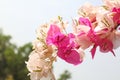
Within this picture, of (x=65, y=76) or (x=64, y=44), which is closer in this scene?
(x=64, y=44)

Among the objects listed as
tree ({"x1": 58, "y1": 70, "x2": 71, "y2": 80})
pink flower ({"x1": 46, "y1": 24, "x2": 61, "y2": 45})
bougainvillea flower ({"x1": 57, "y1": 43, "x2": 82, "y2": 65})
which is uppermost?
tree ({"x1": 58, "y1": 70, "x2": 71, "y2": 80})

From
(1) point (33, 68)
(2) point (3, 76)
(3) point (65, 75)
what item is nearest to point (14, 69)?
(2) point (3, 76)

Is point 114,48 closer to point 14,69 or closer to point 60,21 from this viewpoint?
point 60,21

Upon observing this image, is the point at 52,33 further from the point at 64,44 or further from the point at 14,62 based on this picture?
the point at 14,62

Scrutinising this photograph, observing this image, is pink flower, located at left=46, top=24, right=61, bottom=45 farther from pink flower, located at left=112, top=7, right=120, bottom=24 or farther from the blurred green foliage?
the blurred green foliage

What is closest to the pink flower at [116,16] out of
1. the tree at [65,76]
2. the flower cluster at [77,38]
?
the flower cluster at [77,38]

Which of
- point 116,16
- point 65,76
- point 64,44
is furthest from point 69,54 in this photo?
point 65,76

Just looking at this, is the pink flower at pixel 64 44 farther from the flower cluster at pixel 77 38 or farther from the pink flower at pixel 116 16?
the pink flower at pixel 116 16

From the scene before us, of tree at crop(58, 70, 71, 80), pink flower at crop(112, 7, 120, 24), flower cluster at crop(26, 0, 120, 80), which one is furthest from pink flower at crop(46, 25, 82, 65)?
tree at crop(58, 70, 71, 80)
